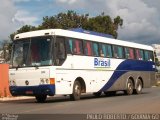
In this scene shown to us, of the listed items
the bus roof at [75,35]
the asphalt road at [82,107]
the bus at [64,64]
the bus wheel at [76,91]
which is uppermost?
the bus roof at [75,35]

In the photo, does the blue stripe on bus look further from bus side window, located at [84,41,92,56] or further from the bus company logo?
bus side window, located at [84,41,92,56]

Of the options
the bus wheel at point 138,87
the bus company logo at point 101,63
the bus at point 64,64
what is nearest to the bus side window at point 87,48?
the bus at point 64,64

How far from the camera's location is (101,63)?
26.0 m

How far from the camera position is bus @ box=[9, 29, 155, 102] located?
2128cm

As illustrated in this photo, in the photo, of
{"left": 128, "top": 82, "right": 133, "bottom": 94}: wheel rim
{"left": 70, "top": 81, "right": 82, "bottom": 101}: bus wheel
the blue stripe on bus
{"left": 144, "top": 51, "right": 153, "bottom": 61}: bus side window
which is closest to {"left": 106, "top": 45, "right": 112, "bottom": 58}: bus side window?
the blue stripe on bus

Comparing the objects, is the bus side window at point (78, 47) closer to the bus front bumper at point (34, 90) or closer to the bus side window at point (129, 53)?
the bus front bumper at point (34, 90)

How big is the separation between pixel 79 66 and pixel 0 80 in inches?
372

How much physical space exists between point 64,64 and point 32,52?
1.60m

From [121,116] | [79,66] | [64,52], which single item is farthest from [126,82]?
[121,116]

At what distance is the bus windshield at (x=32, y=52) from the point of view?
70.0 feet

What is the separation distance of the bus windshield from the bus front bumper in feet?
3.41

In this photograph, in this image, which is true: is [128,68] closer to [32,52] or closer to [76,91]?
[76,91]

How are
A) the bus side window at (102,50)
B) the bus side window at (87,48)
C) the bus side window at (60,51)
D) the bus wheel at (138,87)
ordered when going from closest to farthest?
the bus side window at (60,51) < the bus side window at (87,48) < the bus side window at (102,50) < the bus wheel at (138,87)

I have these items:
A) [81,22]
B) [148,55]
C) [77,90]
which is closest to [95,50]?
[77,90]
